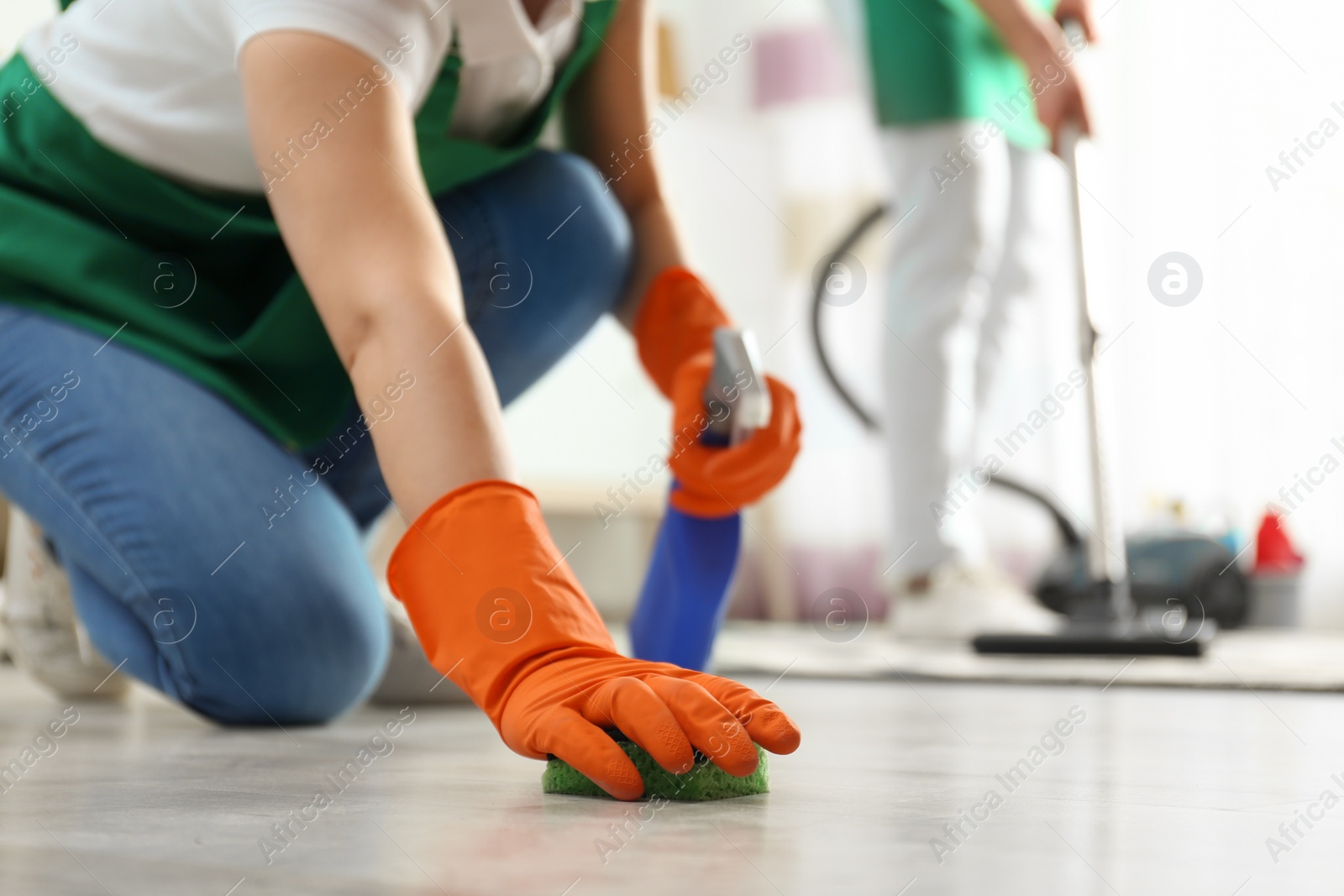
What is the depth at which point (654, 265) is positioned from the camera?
1.13m

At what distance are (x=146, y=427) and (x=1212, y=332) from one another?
2380 millimetres

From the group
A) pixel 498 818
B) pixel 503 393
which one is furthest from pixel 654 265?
pixel 498 818

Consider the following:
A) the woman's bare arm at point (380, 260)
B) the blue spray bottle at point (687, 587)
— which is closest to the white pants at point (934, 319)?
the blue spray bottle at point (687, 587)

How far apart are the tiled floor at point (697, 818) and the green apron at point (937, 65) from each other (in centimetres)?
114

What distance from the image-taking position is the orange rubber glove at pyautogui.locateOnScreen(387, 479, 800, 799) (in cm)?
58

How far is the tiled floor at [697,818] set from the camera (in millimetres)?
439

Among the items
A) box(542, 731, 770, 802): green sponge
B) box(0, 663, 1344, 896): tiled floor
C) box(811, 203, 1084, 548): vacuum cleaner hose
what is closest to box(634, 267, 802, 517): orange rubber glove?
box(0, 663, 1344, 896): tiled floor

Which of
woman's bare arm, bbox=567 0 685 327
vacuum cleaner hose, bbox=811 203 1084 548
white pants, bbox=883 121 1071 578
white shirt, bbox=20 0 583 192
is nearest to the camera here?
white shirt, bbox=20 0 583 192

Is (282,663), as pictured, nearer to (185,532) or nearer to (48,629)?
(185,532)

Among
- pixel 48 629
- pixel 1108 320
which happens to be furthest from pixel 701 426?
pixel 1108 320

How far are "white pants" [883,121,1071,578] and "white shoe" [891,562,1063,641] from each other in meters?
0.03

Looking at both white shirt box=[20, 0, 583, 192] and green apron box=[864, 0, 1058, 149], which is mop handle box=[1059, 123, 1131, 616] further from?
white shirt box=[20, 0, 583, 192]

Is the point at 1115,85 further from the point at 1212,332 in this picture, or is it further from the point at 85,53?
the point at 85,53

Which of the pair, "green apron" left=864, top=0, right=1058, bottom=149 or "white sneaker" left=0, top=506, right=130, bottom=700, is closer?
"white sneaker" left=0, top=506, right=130, bottom=700
